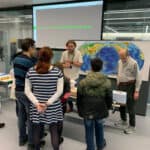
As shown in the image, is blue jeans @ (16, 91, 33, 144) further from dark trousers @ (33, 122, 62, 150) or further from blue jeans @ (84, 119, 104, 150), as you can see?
blue jeans @ (84, 119, 104, 150)

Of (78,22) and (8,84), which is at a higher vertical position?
(78,22)

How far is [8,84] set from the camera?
418cm

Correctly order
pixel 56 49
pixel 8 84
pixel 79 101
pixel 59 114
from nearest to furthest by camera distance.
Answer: pixel 59 114
pixel 79 101
pixel 8 84
pixel 56 49

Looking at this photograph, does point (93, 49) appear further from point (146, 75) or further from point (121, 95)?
point (121, 95)

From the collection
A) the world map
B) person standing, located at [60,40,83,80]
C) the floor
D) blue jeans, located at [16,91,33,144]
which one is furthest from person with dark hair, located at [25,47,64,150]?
the world map

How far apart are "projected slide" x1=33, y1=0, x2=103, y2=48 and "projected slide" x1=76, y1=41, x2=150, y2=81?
459mm

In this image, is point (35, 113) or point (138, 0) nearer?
point (35, 113)

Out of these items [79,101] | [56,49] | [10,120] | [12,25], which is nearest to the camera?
[79,101]

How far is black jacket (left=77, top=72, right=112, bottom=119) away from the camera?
2.32 meters

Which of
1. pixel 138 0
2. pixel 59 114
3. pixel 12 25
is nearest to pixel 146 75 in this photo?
pixel 138 0

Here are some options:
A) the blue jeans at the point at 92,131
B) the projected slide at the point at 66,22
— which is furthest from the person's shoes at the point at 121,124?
the projected slide at the point at 66,22

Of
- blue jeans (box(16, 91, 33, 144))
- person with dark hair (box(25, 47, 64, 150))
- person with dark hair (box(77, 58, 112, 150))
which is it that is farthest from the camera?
blue jeans (box(16, 91, 33, 144))

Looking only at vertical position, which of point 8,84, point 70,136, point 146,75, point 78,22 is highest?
point 78,22

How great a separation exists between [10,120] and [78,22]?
2853mm
